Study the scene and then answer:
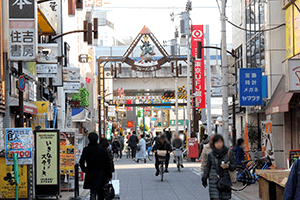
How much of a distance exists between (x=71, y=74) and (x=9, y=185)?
15.8 m

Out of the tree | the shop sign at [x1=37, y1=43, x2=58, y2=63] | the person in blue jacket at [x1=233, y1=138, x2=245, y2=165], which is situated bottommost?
the person in blue jacket at [x1=233, y1=138, x2=245, y2=165]

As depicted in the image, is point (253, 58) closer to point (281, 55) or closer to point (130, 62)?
point (281, 55)

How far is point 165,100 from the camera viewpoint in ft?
179

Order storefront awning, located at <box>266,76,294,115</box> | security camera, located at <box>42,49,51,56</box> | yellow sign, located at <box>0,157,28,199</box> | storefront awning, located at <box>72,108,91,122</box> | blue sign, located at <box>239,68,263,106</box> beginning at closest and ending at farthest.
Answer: yellow sign, located at <box>0,157,28,199</box>, storefront awning, located at <box>266,76,294,115</box>, security camera, located at <box>42,49,51,56</box>, blue sign, located at <box>239,68,263,106</box>, storefront awning, located at <box>72,108,91,122</box>

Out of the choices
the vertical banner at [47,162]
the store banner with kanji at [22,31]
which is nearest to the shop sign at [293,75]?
the vertical banner at [47,162]

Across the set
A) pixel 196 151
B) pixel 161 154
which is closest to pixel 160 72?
pixel 196 151

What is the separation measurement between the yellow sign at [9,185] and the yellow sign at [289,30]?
43.4 feet

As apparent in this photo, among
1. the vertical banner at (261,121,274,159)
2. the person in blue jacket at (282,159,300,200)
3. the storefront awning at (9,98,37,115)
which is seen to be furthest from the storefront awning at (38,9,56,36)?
the person in blue jacket at (282,159,300,200)

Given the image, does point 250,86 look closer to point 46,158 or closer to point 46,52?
point 46,52

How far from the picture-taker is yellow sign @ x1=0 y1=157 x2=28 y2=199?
12.2 metres

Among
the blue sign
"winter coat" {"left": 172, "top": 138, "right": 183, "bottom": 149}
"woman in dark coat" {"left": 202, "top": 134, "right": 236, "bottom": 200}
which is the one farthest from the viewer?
"winter coat" {"left": 172, "top": 138, "right": 183, "bottom": 149}

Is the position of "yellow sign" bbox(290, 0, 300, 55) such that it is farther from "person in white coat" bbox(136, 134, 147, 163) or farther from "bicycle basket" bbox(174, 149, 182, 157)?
"person in white coat" bbox(136, 134, 147, 163)

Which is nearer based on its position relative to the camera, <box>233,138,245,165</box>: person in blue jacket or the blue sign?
<box>233,138,245,165</box>: person in blue jacket

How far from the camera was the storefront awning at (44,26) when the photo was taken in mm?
23128
